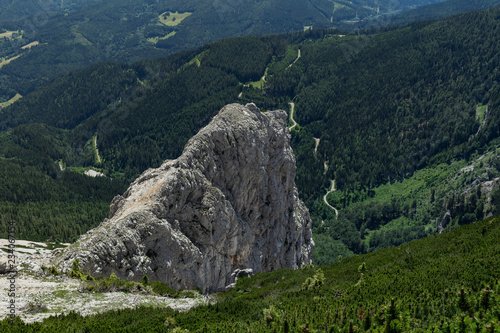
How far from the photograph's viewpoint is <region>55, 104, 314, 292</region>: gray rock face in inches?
Result: 2277

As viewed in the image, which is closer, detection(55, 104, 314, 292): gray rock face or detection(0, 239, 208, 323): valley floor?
detection(0, 239, 208, 323): valley floor

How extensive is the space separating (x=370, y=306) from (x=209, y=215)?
36.9 m

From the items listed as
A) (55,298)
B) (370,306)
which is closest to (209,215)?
(55,298)

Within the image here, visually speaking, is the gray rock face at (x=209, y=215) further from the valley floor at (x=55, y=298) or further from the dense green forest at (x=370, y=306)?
the dense green forest at (x=370, y=306)

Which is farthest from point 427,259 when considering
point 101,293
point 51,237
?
point 51,237

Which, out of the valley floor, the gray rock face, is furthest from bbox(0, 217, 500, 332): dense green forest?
the gray rock face

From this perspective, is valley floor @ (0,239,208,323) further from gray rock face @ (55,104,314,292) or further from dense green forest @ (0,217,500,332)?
gray rock face @ (55,104,314,292)

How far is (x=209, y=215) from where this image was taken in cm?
7119

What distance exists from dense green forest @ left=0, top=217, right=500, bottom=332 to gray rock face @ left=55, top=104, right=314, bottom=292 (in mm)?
11210

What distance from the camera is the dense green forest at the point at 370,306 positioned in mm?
33375

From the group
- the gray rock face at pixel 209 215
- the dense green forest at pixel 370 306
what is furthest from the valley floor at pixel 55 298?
the gray rock face at pixel 209 215

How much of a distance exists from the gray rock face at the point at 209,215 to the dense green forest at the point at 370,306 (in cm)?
1121

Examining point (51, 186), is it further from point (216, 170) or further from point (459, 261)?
point (459, 261)

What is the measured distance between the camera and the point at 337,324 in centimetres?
3725
